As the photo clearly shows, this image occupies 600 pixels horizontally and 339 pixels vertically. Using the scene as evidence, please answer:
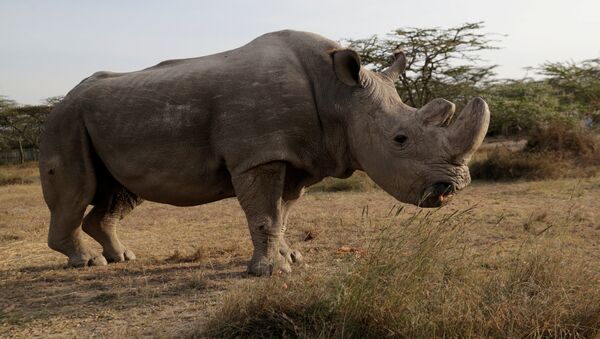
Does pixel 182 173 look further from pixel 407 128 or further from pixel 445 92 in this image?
pixel 445 92

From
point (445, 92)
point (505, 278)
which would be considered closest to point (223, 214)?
point (505, 278)

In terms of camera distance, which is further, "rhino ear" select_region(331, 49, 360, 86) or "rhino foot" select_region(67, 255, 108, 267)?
"rhino foot" select_region(67, 255, 108, 267)

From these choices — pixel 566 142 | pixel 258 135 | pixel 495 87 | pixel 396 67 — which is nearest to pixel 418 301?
pixel 258 135

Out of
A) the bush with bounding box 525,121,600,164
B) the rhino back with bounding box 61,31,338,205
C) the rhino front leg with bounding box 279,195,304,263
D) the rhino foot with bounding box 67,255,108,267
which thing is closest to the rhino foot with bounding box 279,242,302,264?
the rhino front leg with bounding box 279,195,304,263

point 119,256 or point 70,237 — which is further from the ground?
point 70,237

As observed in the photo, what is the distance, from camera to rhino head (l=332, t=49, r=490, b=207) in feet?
13.6

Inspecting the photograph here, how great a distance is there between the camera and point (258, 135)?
4.61 meters

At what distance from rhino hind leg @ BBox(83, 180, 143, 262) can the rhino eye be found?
2945 mm

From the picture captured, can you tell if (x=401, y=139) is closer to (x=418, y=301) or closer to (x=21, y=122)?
(x=418, y=301)

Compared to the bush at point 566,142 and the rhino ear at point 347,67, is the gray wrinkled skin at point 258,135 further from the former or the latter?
the bush at point 566,142

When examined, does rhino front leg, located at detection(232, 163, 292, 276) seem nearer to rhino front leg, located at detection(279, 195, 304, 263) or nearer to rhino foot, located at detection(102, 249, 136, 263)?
rhino front leg, located at detection(279, 195, 304, 263)

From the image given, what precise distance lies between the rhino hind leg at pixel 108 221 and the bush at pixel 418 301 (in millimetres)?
2877

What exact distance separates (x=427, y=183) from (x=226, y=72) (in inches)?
75.3

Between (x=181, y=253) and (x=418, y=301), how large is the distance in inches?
143
